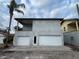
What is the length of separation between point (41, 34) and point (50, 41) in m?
2.25

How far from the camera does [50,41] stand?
23.5 metres

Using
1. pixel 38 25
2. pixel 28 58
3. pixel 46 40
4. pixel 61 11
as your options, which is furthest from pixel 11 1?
pixel 61 11

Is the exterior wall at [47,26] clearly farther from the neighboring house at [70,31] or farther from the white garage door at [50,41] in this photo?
the neighboring house at [70,31]

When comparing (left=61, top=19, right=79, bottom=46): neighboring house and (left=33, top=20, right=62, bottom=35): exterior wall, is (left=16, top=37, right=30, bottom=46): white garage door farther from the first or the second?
(left=61, top=19, right=79, bottom=46): neighboring house

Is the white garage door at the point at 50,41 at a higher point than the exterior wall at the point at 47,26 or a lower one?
lower

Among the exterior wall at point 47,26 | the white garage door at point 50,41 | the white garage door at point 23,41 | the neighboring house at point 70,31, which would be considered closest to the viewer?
the white garage door at point 50,41

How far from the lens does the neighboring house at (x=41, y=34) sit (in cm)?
2342

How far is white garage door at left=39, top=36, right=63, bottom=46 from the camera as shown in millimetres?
23250

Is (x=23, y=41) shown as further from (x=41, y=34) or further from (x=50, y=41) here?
(x=50, y=41)

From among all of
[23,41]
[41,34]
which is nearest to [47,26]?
[41,34]

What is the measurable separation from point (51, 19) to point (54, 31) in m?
2.50

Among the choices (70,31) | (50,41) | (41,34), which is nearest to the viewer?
(50,41)

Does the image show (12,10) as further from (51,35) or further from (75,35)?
(75,35)

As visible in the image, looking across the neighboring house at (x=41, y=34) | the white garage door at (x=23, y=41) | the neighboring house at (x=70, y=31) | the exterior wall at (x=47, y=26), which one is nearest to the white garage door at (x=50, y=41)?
the neighboring house at (x=41, y=34)
